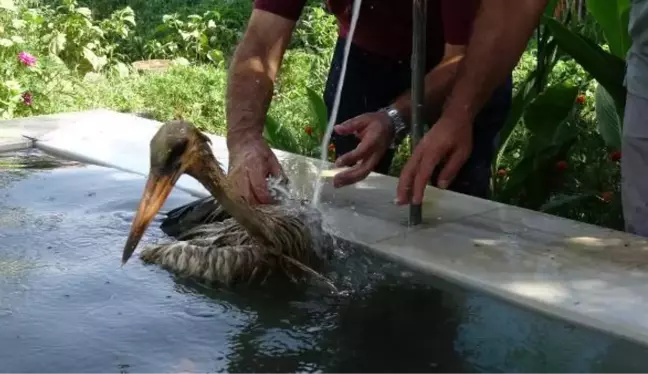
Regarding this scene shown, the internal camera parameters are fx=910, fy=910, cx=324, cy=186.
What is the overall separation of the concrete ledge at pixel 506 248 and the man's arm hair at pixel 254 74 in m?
0.32

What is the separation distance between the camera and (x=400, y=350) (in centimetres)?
188

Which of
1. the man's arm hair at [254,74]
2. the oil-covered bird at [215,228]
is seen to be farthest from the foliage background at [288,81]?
the oil-covered bird at [215,228]

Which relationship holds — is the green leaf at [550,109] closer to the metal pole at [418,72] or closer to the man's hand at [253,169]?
the metal pole at [418,72]

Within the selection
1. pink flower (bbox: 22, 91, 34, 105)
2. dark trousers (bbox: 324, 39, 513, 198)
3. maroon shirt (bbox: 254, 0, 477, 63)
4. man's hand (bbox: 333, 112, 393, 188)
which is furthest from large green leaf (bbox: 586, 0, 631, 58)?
pink flower (bbox: 22, 91, 34, 105)

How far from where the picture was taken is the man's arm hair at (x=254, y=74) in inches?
110

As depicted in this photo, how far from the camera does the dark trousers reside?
346cm

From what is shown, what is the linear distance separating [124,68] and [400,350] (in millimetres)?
6046

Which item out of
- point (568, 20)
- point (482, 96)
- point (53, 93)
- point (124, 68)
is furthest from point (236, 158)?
point (124, 68)

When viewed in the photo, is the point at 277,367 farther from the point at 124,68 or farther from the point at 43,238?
the point at 124,68

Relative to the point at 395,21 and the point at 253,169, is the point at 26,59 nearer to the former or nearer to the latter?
the point at 395,21

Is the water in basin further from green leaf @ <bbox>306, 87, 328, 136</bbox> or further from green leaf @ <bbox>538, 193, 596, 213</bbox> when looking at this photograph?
green leaf @ <bbox>306, 87, 328, 136</bbox>

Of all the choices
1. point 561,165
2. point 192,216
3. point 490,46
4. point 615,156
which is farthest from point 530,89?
point 192,216

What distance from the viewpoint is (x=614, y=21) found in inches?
144

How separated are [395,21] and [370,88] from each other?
0.40 meters
